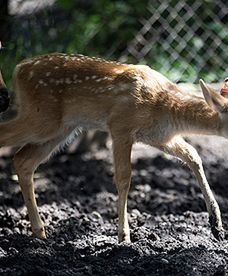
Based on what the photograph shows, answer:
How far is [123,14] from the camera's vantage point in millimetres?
11133

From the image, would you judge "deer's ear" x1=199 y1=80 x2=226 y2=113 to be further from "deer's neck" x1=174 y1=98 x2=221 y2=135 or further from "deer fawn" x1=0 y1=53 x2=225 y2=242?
"deer's neck" x1=174 y1=98 x2=221 y2=135

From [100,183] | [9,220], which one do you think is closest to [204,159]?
[100,183]

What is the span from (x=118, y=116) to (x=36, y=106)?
2.32 feet

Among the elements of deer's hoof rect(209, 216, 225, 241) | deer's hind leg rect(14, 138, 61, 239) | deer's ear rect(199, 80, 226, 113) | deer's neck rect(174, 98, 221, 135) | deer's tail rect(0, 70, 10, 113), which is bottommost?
deer's hind leg rect(14, 138, 61, 239)

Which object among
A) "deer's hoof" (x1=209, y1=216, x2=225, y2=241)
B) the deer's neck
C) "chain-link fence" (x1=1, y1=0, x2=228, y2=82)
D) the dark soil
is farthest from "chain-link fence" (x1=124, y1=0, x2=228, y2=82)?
"deer's hoof" (x1=209, y1=216, x2=225, y2=241)

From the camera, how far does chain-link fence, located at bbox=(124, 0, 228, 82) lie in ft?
34.6

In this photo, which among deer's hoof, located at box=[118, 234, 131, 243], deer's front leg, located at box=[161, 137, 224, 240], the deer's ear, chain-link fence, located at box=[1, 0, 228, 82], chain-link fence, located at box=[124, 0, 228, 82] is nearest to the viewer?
the deer's ear

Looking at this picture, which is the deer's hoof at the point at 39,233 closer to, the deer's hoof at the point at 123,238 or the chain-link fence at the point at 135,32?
the deer's hoof at the point at 123,238

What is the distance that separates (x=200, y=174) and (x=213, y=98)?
74cm

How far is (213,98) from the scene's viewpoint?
6.79 m

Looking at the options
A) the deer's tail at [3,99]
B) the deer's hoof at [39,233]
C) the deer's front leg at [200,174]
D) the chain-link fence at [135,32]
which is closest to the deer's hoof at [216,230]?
the deer's front leg at [200,174]

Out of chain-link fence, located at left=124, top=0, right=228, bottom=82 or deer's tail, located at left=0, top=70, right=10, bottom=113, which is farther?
chain-link fence, located at left=124, top=0, right=228, bottom=82

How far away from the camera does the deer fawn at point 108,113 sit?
22.8 ft

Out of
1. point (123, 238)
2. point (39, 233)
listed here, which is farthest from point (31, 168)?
point (123, 238)
